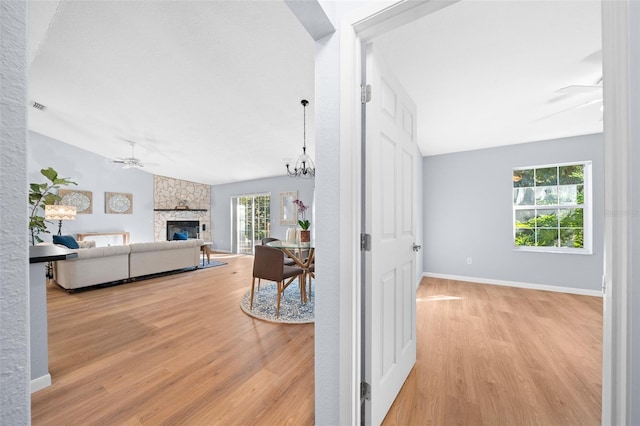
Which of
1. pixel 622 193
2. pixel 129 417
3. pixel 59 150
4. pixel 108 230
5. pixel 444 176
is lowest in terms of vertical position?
pixel 129 417

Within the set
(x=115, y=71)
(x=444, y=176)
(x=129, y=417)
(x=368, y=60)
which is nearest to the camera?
(x=368, y=60)

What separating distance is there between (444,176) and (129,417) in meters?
5.08

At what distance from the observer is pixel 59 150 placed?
6.26 m

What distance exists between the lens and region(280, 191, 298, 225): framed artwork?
7020 mm

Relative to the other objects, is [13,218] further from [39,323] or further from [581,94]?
[581,94]

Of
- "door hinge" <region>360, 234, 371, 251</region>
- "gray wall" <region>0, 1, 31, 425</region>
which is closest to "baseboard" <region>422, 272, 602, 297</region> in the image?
"door hinge" <region>360, 234, 371, 251</region>

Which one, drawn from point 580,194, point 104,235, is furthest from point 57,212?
point 580,194

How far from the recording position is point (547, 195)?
159 inches

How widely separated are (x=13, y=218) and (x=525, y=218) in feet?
17.8

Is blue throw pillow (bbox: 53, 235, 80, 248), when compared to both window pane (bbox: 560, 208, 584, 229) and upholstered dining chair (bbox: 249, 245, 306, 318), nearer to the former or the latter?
upholstered dining chair (bbox: 249, 245, 306, 318)

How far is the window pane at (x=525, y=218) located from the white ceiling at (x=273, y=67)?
119cm

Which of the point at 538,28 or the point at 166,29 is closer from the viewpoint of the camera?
the point at 538,28

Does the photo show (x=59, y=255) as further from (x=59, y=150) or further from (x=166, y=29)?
(x=59, y=150)

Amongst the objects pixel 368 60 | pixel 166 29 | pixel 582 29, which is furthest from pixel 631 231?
pixel 166 29
